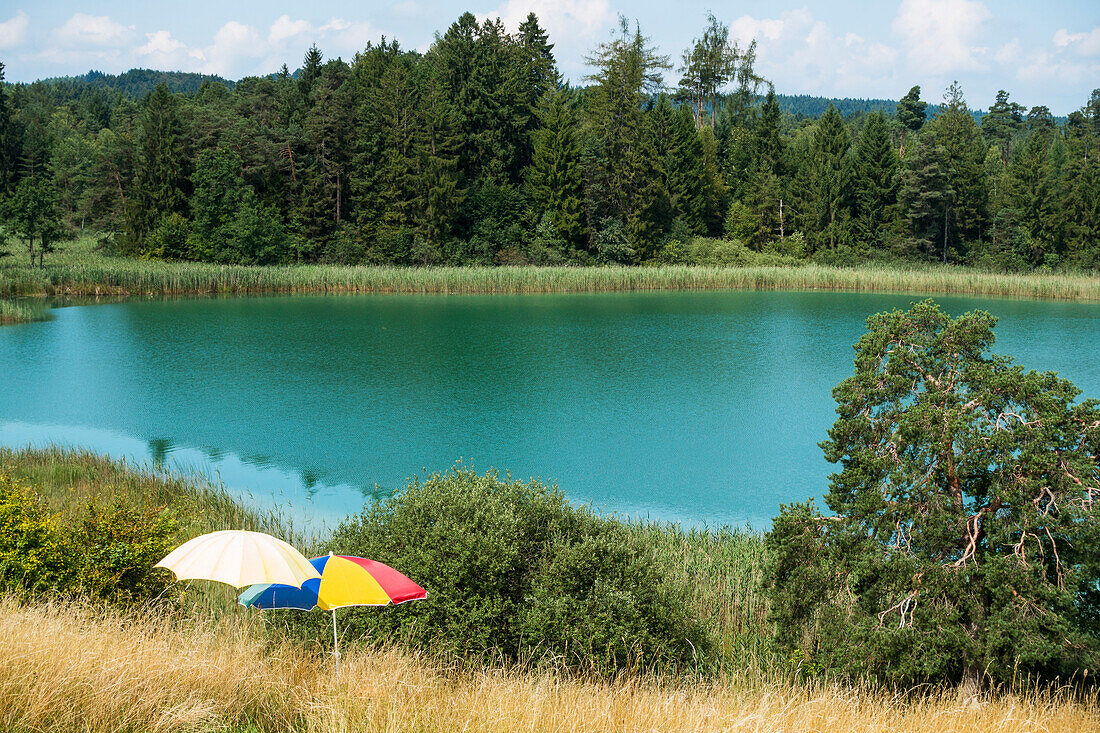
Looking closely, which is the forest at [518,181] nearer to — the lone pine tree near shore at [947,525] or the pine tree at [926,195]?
the pine tree at [926,195]

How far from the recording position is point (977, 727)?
418cm

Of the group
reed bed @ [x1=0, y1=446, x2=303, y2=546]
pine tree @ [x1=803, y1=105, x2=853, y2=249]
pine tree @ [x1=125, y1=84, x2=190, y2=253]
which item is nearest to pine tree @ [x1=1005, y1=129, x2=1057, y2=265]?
pine tree @ [x1=803, y1=105, x2=853, y2=249]

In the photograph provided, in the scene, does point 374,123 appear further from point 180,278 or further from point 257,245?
point 180,278

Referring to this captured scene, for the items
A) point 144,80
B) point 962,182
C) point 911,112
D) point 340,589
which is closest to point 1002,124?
point 911,112

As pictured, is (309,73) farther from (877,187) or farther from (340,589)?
(340,589)

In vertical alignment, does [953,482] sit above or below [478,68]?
below

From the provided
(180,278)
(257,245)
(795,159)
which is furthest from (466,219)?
(795,159)

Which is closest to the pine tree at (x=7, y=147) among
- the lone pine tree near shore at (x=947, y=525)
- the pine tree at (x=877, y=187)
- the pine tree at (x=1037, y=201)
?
the pine tree at (x=877, y=187)

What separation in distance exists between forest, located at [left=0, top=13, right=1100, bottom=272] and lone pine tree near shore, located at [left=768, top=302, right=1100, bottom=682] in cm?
4181

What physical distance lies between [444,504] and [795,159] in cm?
5403

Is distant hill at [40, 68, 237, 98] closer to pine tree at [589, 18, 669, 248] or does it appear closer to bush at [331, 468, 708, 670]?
pine tree at [589, 18, 669, 248]

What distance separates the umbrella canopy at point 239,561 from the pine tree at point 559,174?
145 ft

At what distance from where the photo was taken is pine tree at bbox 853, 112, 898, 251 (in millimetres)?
50688

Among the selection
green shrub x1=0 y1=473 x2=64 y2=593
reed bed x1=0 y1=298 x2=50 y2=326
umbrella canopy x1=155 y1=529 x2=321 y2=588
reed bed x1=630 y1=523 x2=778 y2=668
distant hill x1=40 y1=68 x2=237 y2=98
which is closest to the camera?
umbrella canopy x1=155 y1=529 x2=321 y2=588
